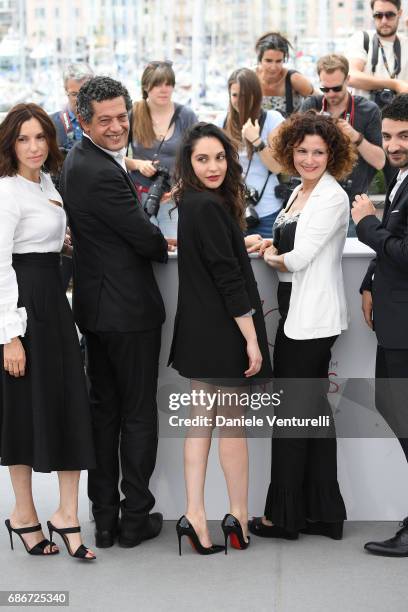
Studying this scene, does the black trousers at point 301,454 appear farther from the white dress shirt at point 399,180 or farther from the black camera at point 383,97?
the black camera at point 383,97

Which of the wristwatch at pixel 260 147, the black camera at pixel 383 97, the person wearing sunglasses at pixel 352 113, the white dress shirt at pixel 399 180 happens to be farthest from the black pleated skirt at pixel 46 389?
the black camera at pixel 383 97

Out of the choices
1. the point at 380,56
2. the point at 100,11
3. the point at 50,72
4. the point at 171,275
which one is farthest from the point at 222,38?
the point at 171,275

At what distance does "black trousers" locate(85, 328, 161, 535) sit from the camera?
3.65 m

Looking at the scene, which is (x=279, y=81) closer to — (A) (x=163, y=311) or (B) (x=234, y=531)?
(A) (x=163, y=311)

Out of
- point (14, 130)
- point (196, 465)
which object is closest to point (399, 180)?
point (196, 465)

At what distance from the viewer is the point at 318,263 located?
3.54 m

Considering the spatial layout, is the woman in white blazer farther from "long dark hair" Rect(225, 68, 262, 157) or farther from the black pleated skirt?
"long dark hair" Rect(225, 68, 262, 157)

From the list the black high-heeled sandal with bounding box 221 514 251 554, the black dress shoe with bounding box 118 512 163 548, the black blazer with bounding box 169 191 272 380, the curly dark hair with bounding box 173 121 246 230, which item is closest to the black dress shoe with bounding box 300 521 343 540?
the black high-heeled sandal with bounding box 221 514 251 554

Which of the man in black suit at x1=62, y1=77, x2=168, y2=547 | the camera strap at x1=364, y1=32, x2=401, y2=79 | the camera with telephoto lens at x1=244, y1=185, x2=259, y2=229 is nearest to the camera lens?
the man in black suit at x1=62, y1=77, x2=168, y2=547

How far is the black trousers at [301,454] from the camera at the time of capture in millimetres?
3658

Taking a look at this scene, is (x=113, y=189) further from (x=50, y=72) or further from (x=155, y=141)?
(x=50, y=72)

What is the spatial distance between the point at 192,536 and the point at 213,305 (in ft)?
2.80

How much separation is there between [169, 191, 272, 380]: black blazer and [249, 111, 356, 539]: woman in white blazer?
0.15 m

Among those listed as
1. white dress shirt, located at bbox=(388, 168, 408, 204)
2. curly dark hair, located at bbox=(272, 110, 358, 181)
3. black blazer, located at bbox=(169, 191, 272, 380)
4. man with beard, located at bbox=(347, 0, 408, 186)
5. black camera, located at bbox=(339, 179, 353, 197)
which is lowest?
black blazer, located at bbox=(169, 191, 272, 380)
